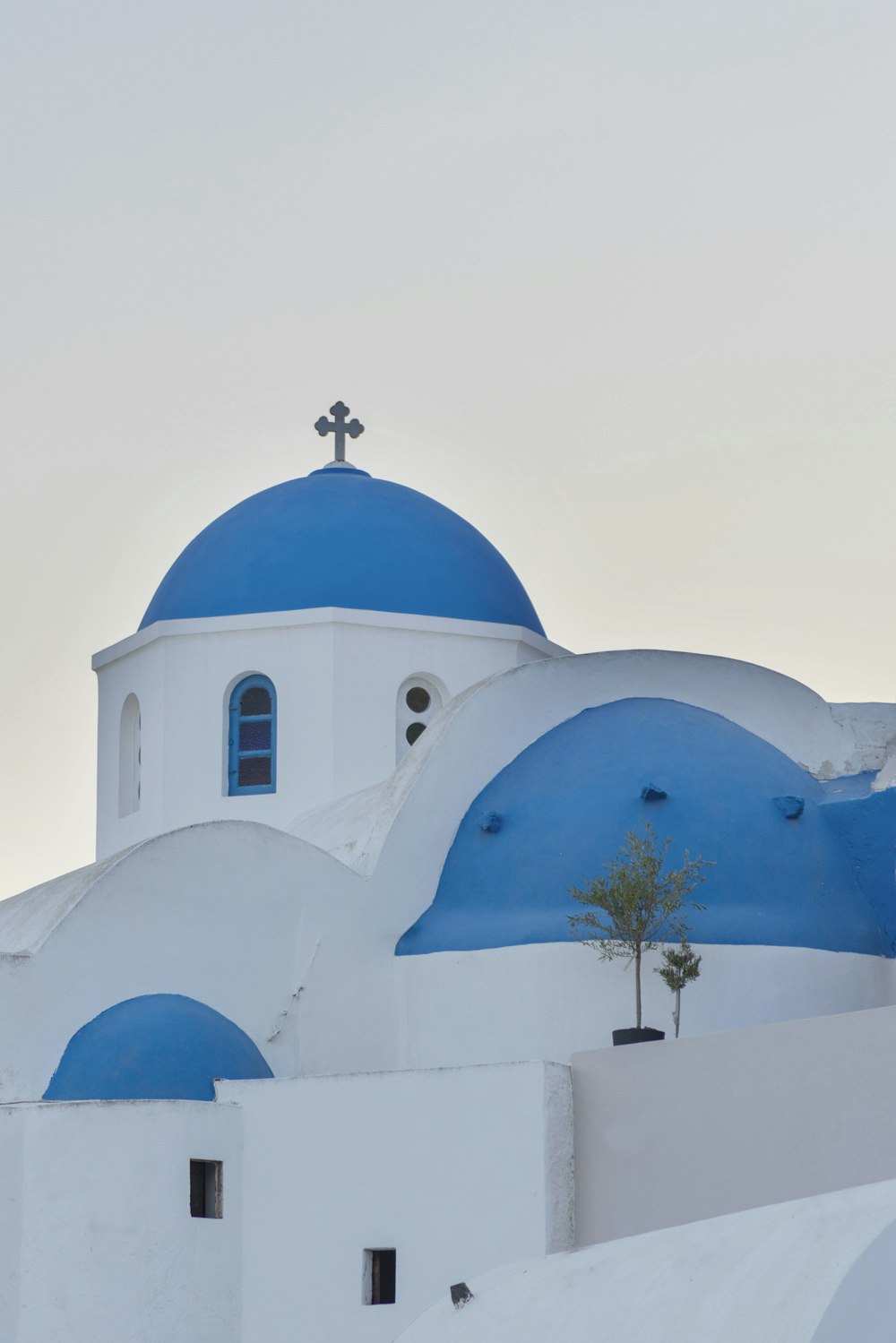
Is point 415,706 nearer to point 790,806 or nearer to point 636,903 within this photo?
point 790,806

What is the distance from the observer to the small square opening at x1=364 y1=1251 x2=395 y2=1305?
43.7 ft

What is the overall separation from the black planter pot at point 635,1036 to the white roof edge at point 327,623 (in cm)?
640

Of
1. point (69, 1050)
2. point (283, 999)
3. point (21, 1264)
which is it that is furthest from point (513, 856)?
point (21, 1264)

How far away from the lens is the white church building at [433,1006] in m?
12.0

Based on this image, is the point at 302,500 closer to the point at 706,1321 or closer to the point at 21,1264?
the point at 21,1264

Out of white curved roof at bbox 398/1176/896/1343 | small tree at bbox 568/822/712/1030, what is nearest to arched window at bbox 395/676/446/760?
small tree at bbox 568/822/712/1030

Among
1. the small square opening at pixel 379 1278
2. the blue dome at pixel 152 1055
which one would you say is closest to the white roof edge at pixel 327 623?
the blue dome at pixel 152 1055

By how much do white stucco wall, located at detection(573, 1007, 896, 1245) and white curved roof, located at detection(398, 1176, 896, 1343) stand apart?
737 millimetres

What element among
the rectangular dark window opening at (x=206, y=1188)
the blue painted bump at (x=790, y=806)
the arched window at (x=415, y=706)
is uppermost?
the arched window at (x=415, y=706)

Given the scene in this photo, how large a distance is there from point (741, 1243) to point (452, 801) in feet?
21.8

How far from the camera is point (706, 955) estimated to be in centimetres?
1498

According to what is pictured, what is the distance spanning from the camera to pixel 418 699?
65.5 ft

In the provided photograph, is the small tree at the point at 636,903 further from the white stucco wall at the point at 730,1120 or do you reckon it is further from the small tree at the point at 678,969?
the white stucco wall at the point at 730,1120

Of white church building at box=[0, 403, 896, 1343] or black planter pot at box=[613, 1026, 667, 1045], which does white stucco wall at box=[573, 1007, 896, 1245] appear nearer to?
white church building at box=[0, 403, 896, 1343]
